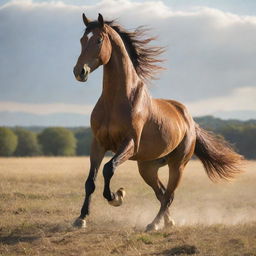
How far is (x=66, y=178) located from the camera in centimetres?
1970

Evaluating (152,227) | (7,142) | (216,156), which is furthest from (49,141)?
(152,227)

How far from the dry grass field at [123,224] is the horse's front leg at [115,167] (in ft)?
1.70

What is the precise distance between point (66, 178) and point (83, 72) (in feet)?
42.2

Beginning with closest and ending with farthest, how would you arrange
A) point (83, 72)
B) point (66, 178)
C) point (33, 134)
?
point (83, 72), point (66, 178), point (33, 134)

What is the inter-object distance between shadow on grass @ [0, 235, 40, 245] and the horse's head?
2.30 meters

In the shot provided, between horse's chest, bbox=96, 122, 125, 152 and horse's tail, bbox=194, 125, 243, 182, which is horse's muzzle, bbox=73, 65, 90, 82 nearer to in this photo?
horse's chest, bbox=96, 122, 125, 152

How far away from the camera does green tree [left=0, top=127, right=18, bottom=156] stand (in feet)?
219

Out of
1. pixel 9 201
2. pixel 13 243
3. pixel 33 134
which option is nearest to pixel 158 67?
pixel 13 243

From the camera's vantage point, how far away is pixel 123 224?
9234mm

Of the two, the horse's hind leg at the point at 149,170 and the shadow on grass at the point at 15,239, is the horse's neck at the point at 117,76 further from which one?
the shadow on grass at the point at 15,239

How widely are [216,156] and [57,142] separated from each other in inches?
2510

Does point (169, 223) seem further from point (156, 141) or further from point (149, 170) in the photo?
point (156, 141)

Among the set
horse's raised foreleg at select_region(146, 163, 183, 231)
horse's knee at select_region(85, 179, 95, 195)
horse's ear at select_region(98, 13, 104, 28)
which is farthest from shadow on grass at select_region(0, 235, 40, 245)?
horse's ear at select_region(98, 13, 104, 28)

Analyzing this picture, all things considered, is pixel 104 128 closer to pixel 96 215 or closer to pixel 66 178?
pixel 96 215
